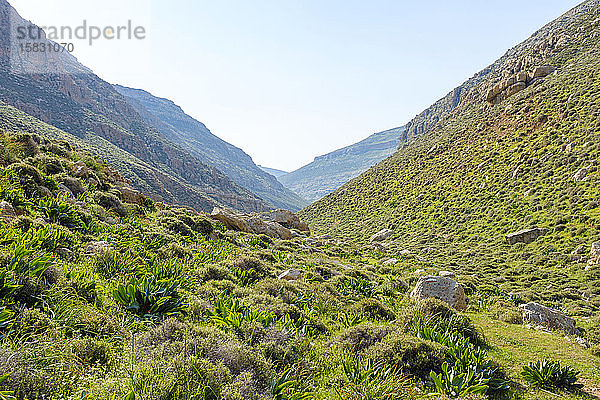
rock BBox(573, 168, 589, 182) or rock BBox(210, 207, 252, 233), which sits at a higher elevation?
rock BBox(573, 168, 589, 182)

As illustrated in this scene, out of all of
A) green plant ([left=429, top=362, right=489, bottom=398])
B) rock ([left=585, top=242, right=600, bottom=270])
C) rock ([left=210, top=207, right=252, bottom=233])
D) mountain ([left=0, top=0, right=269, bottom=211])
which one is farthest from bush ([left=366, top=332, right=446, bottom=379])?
mountain ([left=0, top=0, right=269, bottom=211])

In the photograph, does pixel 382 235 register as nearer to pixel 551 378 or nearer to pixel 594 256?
pixel 594 256

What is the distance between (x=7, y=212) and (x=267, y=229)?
59.5 ft

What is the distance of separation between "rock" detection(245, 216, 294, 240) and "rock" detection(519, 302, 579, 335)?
56.1ft

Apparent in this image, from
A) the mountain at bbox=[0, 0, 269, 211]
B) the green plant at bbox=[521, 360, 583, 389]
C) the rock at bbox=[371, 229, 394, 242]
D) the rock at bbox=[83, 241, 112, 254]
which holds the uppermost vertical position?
the mountain at bbox=[0, 0, 269, 211]

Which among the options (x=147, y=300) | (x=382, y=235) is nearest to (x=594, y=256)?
(x=382, y=235)

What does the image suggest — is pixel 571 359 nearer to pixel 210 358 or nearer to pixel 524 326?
pixel 524 326

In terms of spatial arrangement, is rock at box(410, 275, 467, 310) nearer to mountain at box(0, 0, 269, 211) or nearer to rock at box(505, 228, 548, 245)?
rock at box(505, 228, 548, 245)

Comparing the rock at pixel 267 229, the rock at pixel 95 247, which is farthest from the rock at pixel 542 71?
the rock at pixel 95 247

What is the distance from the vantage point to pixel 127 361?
3215mm

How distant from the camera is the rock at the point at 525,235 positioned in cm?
2250

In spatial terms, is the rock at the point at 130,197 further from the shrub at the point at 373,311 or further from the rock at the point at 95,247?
the shrub at the point at 373,311

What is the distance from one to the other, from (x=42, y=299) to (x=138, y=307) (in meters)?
1.18

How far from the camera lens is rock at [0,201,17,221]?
656 centimetres
